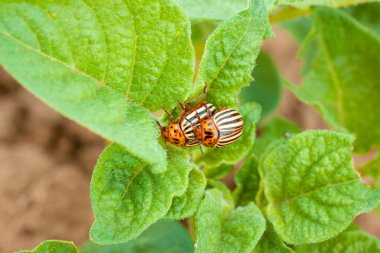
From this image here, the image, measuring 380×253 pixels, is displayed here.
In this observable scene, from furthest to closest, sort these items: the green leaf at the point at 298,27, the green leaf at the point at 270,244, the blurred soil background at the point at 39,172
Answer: the green leaf at the point at 298,27
the blurred soil background at the point at 39,172
the green leaf at the point at 270,244

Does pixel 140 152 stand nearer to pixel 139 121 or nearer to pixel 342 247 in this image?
pixel 139 121

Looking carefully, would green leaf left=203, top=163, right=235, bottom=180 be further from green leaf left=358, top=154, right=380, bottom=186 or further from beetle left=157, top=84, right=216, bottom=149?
green leaf left=358, top=154, right=380, bottom=186

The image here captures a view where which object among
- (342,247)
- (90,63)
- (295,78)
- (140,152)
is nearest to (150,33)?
(90,63)

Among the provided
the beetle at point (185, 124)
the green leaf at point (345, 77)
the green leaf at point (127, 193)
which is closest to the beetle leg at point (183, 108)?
the beetle at point (185, 124)

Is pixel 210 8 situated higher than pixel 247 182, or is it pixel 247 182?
pixel 210 8

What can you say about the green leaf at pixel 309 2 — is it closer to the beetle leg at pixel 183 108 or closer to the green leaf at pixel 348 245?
the beetle leg at pixel 183 108

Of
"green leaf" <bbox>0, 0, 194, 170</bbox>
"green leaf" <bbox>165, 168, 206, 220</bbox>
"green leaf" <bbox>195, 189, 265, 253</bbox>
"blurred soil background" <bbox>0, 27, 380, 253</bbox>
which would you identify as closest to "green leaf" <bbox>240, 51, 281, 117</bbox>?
"blurred soil background" <bbox>0, 27, 380, 253</bbox>

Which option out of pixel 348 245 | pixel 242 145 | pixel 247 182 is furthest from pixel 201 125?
pixel 348 245

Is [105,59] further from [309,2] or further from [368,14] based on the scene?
[368,14]

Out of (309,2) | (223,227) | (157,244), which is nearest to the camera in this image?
(223,227)
